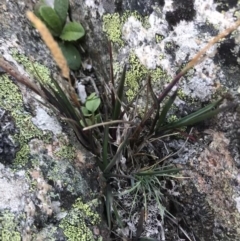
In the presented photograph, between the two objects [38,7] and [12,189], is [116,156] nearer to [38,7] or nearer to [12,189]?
[12,189]

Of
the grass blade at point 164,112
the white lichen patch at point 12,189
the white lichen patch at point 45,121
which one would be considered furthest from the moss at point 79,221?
the grass blade at point 164,112

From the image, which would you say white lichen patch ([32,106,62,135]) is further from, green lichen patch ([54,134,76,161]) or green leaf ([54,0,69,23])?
green leaf ([54,0,69,23])

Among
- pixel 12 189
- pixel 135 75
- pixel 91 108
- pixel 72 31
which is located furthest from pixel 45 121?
pixel 72 31

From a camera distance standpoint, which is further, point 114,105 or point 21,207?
point 114,105

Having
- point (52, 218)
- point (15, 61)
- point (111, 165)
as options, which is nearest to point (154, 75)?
point (111, 165)

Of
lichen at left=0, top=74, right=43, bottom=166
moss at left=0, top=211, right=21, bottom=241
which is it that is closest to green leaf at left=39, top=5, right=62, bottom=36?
lichen at left=0, top=74, right=43, bottom=166

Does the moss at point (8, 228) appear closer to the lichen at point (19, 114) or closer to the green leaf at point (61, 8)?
the lichen at point (19, 114)

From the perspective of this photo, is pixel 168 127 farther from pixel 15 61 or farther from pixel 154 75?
pixel 15 61
